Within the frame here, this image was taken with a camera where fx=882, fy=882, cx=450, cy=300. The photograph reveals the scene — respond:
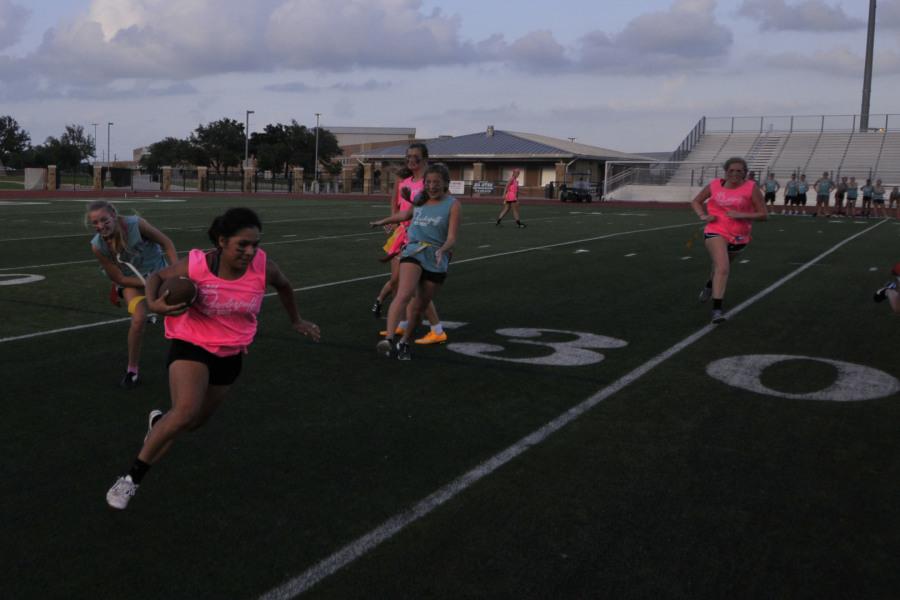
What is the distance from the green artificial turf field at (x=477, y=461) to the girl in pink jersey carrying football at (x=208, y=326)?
33 centimetres

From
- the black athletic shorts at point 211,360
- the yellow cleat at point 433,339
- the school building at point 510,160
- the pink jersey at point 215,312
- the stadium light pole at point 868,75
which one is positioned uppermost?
the stadium light pole at point 868,75

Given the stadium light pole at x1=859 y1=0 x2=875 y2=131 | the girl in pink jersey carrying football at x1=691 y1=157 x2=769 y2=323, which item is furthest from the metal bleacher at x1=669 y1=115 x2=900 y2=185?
the girl in pink jersey carrying football at x1=691 y1=157 x2=769 y2=323

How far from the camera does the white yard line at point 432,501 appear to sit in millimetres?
3459

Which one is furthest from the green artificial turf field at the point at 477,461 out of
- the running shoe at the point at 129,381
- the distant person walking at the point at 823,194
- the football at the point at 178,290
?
the distant person walking at the point at 823,194

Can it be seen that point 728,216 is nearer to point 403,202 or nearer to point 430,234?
point 403,202

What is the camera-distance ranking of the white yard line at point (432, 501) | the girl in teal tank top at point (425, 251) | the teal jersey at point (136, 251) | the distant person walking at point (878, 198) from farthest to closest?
the distant person walking at point (878, 198) → the girl in teal tank top at point (425, 251) → the teal jersey at point (136, 251) → the white yard line at point (432, 501)

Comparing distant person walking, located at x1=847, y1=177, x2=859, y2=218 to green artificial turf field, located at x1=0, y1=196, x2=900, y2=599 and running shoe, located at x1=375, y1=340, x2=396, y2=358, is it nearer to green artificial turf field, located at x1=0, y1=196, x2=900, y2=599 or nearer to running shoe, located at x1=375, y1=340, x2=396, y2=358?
green artificial turf field, located at x1=0, y1=196, x2=900, y2=599

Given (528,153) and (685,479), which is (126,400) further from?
(528,153)

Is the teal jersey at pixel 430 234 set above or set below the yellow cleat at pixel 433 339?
above

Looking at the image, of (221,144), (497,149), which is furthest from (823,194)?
(221,144)

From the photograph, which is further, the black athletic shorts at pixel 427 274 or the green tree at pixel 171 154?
the green tree at pixel 171 154

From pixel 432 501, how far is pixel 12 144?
3946 inches

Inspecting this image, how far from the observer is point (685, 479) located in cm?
466

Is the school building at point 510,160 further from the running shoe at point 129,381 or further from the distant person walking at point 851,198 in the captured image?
the running shoe at point 129,381
